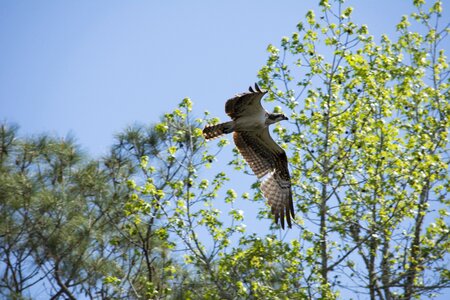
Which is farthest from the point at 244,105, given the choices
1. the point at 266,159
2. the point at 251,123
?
the point at 266,159

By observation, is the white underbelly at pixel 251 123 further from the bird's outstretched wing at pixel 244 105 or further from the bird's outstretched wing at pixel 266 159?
the bird's outstretched wing at pixel 266 159

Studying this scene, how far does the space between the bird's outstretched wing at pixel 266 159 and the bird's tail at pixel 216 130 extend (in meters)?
0.42

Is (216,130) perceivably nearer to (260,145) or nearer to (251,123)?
(251,123)

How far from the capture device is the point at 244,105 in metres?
11.2

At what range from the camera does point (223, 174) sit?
1159 cm

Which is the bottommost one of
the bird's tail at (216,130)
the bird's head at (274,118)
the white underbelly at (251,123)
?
the bird's head at (274,118)

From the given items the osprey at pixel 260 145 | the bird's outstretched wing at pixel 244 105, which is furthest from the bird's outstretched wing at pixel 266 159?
the bird's outstretched wing at pixel 244 105

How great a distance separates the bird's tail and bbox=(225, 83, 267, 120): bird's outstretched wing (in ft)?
0.54

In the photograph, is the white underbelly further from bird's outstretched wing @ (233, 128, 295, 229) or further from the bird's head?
bird's outstretched wing @ (233, 128, 295, 229)

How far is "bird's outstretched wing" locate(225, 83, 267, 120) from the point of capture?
10.9 meters

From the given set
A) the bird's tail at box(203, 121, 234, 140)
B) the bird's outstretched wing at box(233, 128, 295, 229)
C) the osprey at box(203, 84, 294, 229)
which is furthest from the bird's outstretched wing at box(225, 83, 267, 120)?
the bird's outstretched wing at box(233, 128, 295, 229)

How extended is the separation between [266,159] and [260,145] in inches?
9.8

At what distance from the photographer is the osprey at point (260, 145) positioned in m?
11.3

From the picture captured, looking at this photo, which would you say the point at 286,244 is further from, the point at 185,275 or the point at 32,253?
the point at 32,253
